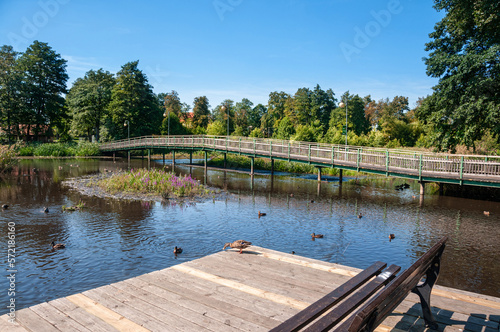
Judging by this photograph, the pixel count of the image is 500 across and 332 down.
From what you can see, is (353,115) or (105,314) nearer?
(105,314)

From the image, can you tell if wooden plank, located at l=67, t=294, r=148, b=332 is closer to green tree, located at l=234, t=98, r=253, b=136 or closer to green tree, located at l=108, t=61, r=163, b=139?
green tree, located at l=108, t=61, r=163, b=139

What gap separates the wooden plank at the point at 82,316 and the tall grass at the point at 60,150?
168ft

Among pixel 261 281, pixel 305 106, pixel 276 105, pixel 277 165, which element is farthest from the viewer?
pixel 276 105

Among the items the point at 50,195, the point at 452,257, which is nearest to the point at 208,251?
the point at 452,257

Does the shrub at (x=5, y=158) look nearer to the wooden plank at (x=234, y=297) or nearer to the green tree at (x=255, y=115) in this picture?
the wooden plank at (x=234, y=297)

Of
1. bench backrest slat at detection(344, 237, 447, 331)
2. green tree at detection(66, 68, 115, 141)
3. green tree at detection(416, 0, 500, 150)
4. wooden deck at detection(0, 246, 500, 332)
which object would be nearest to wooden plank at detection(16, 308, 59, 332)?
wooden deck at detection(0, 246, 500, 332)

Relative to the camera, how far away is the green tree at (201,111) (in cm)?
8481

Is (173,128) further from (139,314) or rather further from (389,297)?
(389,297)

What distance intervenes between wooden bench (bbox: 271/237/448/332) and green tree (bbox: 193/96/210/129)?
3214 inches

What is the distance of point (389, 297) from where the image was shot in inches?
123

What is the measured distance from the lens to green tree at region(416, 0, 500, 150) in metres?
19.6

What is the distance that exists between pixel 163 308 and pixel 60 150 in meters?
53.3

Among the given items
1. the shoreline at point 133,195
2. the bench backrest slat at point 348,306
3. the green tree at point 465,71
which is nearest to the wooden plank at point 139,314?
the bench backrest slat at point 348,306

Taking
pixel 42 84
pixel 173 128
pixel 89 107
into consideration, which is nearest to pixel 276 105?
pixel 173 128
